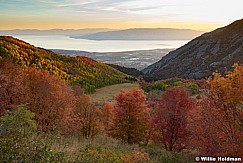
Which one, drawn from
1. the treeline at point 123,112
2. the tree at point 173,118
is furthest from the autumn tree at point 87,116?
the tree at point 173,118

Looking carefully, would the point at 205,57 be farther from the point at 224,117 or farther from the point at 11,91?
the point at 224,117

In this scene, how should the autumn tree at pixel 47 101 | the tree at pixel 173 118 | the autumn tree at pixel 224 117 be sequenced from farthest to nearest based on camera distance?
the autumn tree at pixel 47 101
the tree at pixel 173 118
the autumn tree at pixel 224 117

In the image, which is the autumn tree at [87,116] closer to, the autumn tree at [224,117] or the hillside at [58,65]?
the autumn tree at [224,117]

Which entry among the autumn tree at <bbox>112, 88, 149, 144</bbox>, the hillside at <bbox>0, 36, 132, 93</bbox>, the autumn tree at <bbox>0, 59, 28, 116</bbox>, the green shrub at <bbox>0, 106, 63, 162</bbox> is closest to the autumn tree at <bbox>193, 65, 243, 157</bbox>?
the green shrub at <bbox>0, 106, 63, 162</bbox>

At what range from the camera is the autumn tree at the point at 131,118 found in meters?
25.7

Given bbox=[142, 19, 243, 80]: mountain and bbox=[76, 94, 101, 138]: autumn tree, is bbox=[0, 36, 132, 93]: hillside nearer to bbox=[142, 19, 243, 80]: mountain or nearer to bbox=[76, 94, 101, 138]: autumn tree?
bbox=[142, 19, 243, 80]: mountain

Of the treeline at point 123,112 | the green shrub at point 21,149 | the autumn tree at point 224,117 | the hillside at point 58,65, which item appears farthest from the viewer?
the hillside at point 58,65

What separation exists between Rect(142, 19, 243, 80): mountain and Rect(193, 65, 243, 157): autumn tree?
12711 centimetres

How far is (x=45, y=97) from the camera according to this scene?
86.6ft

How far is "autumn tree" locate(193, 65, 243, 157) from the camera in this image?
11.3 metres

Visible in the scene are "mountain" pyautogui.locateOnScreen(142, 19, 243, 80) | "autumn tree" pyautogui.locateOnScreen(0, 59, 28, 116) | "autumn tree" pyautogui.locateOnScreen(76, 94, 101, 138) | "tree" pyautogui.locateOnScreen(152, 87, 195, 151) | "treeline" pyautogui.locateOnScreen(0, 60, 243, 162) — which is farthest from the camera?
"mountain" pyautogui.locateOnScreen(142, 19, 243, 80)

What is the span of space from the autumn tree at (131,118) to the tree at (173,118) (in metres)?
2.62

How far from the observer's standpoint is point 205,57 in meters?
171

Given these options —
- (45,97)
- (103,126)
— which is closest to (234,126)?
(45,97)
